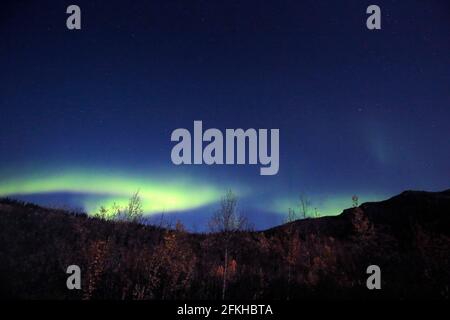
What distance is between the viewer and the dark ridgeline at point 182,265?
12781 mm

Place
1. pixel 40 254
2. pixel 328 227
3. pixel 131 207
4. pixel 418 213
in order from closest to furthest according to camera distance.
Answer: pixel 40 254, pixel 131 207, pixel 418 213, pixel 328 227

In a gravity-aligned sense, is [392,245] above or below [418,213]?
below

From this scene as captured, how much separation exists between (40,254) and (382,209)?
169 ft

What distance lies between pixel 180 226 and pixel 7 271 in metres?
15.2

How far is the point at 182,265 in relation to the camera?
46.3 ft

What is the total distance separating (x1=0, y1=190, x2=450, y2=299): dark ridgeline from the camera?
41.9 feet
